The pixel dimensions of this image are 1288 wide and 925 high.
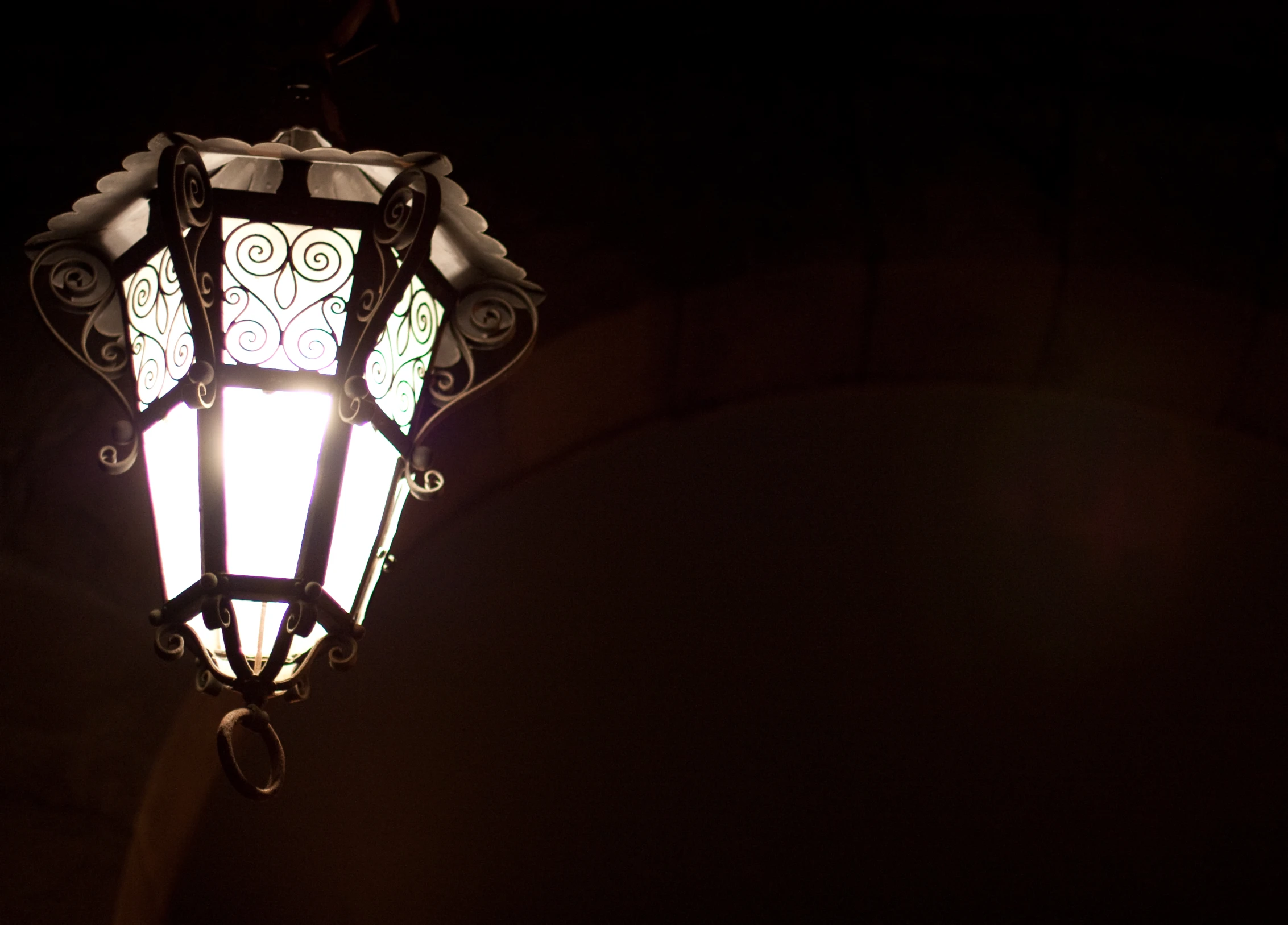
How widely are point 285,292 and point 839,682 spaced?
203 cm

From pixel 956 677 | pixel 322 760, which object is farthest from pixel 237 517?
pixel 956 677

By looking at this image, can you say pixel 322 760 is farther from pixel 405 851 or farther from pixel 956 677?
pixel 956 677

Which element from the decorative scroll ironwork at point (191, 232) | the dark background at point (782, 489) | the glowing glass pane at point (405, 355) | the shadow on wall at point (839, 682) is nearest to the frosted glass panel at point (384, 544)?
the glowing glass pane at point (405, 355)

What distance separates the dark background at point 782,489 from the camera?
9.89 ft

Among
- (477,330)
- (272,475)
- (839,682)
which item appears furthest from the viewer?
(839,682)

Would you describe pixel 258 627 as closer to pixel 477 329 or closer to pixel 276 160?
pixel 477 329

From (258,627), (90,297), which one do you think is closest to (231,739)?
(258,627)

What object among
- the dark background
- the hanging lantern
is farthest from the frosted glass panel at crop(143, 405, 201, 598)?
the dark background

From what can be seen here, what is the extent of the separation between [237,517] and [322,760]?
1595 millimetres

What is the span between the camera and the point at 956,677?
3.43m

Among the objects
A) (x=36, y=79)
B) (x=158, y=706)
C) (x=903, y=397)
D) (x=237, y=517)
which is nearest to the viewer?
(x=237, y=517)

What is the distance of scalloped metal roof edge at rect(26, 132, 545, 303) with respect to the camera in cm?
196

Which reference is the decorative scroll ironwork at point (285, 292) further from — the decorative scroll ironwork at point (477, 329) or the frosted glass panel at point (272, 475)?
the decorative scroll ironwork at point (477, 329)

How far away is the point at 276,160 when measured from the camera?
2.02 metres
